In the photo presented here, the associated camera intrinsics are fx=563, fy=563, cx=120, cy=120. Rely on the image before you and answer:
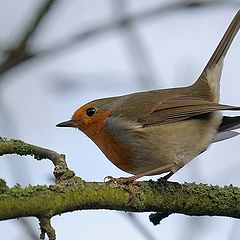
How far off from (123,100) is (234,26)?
1064 millimetres

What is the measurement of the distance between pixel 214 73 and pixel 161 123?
2.25ft

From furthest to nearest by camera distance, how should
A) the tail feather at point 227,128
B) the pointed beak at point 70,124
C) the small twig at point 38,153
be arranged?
1. the pointed beak at point 70,124
2. the tail feather at point 227,128
3. the small twig at point 38,153

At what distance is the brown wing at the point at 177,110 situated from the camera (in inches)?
144

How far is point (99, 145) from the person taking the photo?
3.67 meters

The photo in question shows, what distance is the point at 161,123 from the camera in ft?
12.2

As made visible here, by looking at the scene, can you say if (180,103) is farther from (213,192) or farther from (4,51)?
(4,51)

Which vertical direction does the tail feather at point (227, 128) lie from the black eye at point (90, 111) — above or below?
below

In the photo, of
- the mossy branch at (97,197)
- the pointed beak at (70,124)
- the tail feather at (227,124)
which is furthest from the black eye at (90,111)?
the mossy branch at (97,197)

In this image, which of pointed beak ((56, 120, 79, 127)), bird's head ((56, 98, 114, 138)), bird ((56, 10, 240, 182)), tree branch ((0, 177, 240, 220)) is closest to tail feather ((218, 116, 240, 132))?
bird ((56, 10, 240, 182))

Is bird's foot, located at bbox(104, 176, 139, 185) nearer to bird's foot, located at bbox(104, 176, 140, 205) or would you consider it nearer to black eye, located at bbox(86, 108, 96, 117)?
bird's foot, located at bbox(104, 176, 140, 205)

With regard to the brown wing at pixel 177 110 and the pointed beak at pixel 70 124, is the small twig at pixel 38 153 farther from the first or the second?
the pointed beak at pixel 70 124

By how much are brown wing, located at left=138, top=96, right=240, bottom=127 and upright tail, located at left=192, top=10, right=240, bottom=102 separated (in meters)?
0.19

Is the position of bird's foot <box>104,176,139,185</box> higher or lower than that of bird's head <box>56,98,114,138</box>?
lower

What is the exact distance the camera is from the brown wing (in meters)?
3.66
